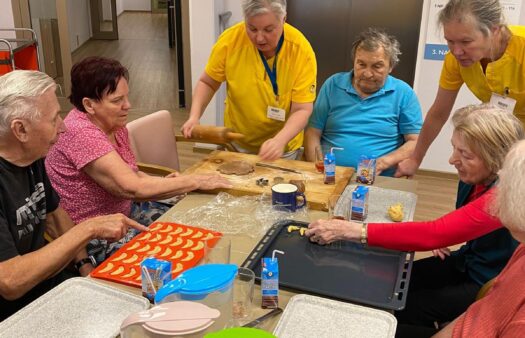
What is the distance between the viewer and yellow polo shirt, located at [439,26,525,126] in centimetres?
212

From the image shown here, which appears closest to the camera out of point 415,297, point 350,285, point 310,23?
point 350,285

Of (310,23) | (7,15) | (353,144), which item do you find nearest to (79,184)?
(353,144)

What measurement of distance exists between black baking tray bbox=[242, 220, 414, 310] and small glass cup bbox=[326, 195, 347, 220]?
0.69 ft

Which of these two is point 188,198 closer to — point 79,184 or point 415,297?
point 79,184

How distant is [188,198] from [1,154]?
748mm

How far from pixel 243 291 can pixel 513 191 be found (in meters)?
0.73

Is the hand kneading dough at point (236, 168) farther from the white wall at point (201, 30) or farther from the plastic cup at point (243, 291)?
the white wall at point (201, 30)

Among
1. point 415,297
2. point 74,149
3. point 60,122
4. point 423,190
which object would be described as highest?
point 60,122

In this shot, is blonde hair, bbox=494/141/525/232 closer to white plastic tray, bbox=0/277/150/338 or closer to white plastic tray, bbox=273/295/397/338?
white plastic tray, bbox=273/295/397/338

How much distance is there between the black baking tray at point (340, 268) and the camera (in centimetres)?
151

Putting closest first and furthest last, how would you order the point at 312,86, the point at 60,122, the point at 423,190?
the point at 60,122
the point at 312,86
the point at 423,190

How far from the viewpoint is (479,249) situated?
73.7 inches

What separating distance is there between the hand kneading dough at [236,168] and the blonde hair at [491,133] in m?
0.98

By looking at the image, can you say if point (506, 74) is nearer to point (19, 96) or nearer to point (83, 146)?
point (83, 146)
